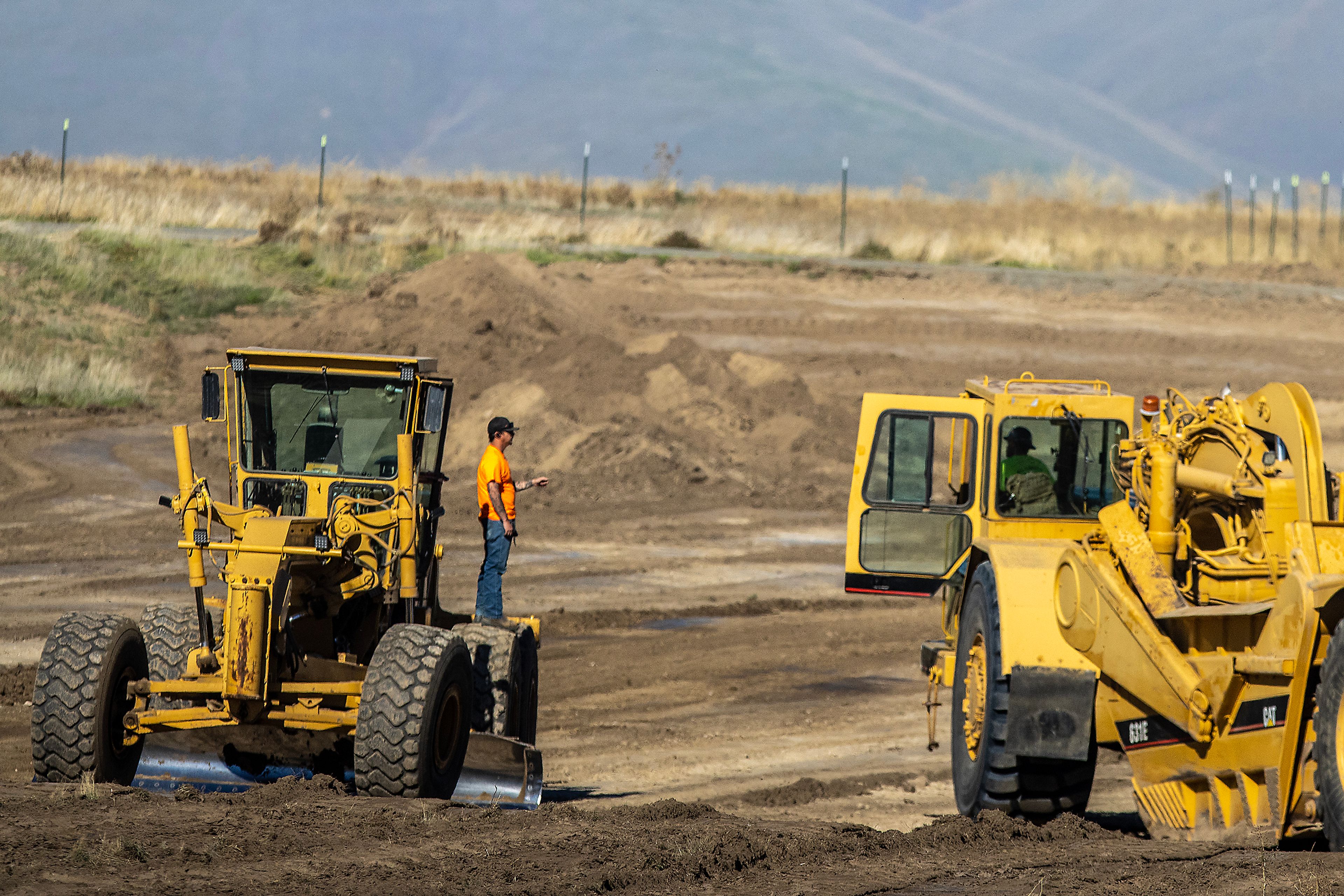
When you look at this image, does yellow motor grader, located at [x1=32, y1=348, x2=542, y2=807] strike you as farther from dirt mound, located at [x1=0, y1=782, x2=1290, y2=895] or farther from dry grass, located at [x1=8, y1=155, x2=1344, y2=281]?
dry grass, located at [x1=8, y1=155, x2=1344, y2=281]

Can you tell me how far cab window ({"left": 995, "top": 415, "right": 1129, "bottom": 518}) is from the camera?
9.38m

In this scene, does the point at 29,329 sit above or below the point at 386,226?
below

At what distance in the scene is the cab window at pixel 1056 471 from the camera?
9.38 metres

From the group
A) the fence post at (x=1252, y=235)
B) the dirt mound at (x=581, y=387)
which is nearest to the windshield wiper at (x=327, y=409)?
the dirt mound at (x=581, y=387)

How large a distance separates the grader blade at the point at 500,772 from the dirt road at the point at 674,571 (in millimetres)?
845

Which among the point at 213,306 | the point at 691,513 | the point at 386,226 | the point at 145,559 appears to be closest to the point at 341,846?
the point at 145,559

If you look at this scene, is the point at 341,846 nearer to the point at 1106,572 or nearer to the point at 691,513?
the point at 1106,572

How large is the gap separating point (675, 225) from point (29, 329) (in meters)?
17.7

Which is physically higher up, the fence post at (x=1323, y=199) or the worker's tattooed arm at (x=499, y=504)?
the fence post at (x=1323, y=199)

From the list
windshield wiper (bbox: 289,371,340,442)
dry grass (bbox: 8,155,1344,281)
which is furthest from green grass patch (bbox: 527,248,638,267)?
windshield wiper (bbox: 289,371,340,442)

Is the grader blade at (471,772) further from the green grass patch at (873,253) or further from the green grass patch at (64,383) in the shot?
the green grass patch at (873,253)

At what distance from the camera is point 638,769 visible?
10.0 m

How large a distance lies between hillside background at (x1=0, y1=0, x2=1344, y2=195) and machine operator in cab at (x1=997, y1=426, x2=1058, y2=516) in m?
88.4

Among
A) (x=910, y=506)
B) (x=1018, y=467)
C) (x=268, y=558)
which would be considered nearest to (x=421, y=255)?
(x=910, y=506)
